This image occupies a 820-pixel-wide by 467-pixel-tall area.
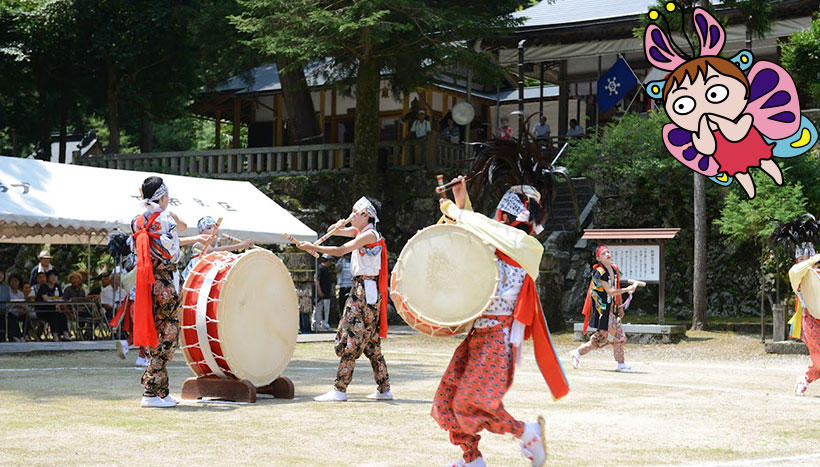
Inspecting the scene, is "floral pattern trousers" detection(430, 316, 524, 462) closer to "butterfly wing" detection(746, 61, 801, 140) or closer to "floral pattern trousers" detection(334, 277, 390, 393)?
"floral pattern trousers" detection(334, 277, 390, 393)

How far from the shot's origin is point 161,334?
8.55 meters

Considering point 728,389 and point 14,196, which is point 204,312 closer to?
point 728,389

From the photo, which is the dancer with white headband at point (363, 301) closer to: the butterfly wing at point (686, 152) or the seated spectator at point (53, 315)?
the seated spectator at point (53, 315)

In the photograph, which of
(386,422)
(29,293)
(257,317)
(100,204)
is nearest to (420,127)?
(29,293)

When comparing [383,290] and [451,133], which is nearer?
[383,290]

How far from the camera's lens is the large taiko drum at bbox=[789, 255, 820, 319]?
10.5 metres

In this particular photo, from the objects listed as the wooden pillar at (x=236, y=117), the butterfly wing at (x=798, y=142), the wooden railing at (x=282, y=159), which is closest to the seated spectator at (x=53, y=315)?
the wooden railing at (x=282, y=159)

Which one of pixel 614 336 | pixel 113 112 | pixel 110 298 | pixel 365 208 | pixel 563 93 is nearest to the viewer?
pixel 365 208

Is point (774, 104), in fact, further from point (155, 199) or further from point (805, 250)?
point (155, 199)

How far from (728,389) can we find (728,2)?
1042cm

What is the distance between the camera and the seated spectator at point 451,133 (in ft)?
88.5

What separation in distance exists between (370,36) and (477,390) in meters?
17.1

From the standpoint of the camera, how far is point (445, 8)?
23.5m

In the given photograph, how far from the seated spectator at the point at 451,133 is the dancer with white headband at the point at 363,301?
57.3 ft
